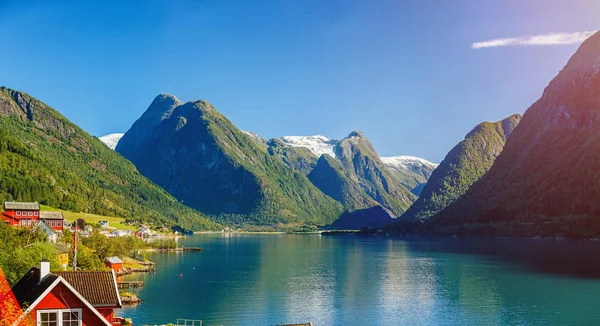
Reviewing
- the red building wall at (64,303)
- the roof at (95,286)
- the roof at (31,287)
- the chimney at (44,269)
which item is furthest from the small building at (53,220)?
the red building wall at (64,303)

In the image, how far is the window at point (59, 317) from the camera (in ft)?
104

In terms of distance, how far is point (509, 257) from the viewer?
6580 inches

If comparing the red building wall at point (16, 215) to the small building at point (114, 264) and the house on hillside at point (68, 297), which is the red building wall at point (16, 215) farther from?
the house on hillside at point (68, 297)

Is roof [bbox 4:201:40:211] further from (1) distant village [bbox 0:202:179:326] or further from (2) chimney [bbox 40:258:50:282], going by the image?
(2) chimney [bbox 40:258:50:282]

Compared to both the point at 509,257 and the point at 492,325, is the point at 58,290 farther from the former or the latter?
the point at 509,257

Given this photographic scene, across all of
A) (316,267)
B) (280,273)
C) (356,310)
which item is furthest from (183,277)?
(356,310)

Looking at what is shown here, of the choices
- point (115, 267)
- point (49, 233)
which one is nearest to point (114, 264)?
point (115, 267)

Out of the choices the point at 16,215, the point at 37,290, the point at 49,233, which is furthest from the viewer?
the point at 16,215

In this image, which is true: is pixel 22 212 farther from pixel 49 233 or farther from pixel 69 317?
pixel 69 317

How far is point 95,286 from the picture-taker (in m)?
35.1

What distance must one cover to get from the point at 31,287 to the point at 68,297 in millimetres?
3608

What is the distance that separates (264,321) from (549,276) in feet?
232

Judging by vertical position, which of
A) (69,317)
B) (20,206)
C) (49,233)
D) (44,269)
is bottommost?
(69,317)

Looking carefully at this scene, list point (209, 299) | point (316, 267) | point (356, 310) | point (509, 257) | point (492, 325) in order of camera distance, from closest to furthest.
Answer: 1. point (492, 325)
2. point (356, 310)
3. point (209, 299)
4. point (316, 267)
5. point (509, 257)
